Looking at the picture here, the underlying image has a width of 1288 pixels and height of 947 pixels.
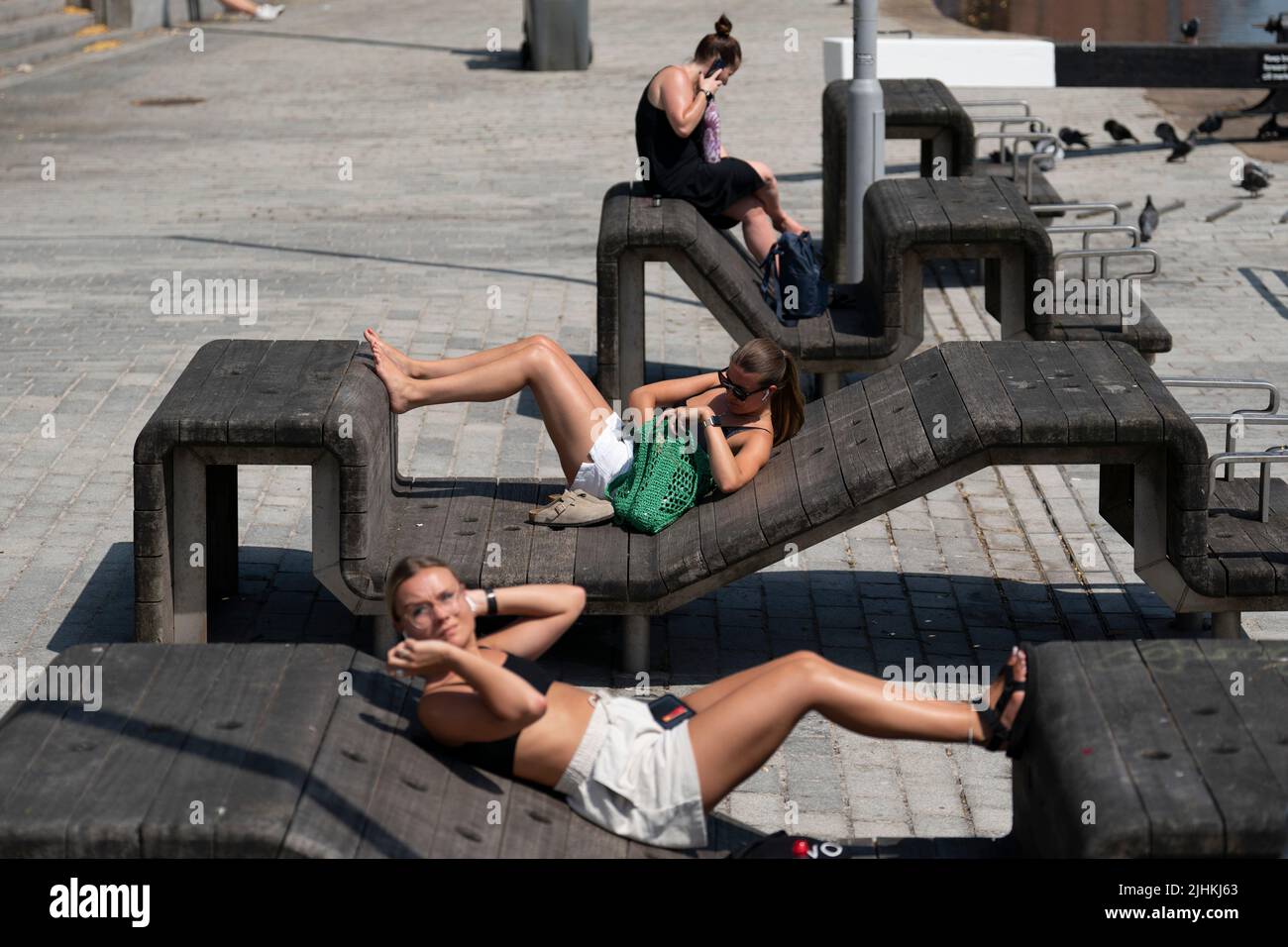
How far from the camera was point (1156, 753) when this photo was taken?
15.2 ft

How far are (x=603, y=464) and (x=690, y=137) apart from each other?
4100mm

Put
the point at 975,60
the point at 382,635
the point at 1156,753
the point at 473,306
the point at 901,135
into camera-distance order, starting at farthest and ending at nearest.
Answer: the point at 975,60
the point at 901,135
the point at 473,306
the point at 382,635
the point at 1156,753

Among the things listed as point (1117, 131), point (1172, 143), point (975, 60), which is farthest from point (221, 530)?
point (1117, 131)

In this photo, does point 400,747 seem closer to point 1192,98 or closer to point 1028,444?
point 1028,444

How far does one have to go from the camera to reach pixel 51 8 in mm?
26484

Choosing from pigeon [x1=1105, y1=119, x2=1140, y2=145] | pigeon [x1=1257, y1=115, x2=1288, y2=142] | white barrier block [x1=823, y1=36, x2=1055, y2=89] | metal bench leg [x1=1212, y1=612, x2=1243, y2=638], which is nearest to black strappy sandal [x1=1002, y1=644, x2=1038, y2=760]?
metal bench leg [x1=1212, y1=612, x2=1243, y2=638]

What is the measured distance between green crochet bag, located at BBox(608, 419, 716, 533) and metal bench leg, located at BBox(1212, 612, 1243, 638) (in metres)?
2.06

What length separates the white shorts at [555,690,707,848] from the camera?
5.06 meters

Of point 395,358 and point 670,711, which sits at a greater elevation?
point 395,358

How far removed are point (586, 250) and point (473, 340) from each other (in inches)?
110

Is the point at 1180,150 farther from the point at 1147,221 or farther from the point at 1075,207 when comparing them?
the point at 1075,207

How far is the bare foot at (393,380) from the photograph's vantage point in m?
7.19

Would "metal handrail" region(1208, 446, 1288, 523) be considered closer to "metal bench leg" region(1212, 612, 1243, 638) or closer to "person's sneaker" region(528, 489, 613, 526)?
"metal bench leg" region(1212, 612, 1243, 638)
